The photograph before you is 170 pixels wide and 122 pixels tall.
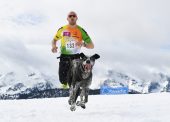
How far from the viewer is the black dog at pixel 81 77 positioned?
13391mm

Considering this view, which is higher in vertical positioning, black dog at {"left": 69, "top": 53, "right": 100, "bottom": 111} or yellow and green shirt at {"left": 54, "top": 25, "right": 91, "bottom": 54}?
yellow and green shirt at {"left": 54, "top": 25, "right": 91, "bottom": 54}

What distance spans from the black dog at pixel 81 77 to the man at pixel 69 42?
0.29m

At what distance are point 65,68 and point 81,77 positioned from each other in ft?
2.38

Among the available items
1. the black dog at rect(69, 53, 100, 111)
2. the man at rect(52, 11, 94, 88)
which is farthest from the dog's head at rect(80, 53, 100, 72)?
the man at rect(52, 11, 94, 88)

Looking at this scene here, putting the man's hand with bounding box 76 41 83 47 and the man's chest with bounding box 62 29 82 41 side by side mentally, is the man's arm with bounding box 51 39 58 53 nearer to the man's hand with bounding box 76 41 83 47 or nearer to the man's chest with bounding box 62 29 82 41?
the man's chest with bounding box 62 29 82 41

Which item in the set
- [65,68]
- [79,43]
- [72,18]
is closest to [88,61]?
[79,43]

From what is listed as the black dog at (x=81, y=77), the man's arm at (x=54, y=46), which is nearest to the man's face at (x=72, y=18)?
the man's arm at (x=54, y=46)

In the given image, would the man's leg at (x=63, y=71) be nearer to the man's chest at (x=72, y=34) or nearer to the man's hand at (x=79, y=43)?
the man's hand at (x=79, y=43)

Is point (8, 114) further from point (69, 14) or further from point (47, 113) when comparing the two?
point (69, 14)

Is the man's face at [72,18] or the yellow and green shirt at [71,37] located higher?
the man's face at [72,18]

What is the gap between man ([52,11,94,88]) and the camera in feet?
46.2

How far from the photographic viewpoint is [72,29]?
14.3 m

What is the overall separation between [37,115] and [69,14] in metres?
3.05

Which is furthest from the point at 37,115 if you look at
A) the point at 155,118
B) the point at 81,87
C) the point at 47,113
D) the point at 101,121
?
the point at 155,118
